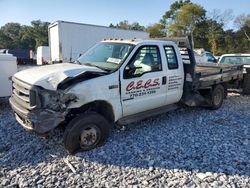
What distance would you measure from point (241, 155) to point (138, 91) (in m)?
2.20

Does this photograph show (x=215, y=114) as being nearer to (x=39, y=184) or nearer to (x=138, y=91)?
(x=138, y=91)

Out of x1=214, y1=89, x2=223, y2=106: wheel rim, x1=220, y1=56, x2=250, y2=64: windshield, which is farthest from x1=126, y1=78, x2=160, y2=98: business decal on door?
x1=220, y1=56, x2=250, y2=64: windshield

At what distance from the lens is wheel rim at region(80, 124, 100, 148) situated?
187 inches

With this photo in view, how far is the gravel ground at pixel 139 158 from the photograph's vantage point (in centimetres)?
393

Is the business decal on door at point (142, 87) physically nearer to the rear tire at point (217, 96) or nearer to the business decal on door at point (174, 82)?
the business decal on door at point (174, 82)

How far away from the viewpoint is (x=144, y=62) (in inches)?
224

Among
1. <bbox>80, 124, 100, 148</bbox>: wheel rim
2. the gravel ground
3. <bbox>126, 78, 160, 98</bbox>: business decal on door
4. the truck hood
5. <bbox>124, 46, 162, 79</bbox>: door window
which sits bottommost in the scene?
the gravel ground

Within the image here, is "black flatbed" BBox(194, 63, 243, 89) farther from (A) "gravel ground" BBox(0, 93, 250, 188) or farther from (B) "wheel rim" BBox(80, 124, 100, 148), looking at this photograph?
(B) "wheel rim" BBox(80, 124, 100, 148)

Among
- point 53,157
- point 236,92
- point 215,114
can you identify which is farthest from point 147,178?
point 236,92

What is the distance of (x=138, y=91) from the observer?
5461 millimetres

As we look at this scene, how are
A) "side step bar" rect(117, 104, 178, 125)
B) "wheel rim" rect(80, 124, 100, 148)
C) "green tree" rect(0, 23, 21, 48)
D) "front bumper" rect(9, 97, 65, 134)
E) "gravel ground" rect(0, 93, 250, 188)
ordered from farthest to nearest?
"green tree" rect(0, 23, 21, 48) < "side step bar" rect(117, 104, 178, 125) < "wheel rim" rect(80, 124, 100, 148) < "front bumper" rect(9, 97, 65, 134) < "gravel ground" rect(0, 93, 250, 188)

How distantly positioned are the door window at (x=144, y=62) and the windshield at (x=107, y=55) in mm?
205

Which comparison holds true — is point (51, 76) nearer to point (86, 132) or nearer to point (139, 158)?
point (86, 132)

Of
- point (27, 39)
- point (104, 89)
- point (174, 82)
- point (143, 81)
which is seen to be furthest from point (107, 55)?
point (27, 39)
